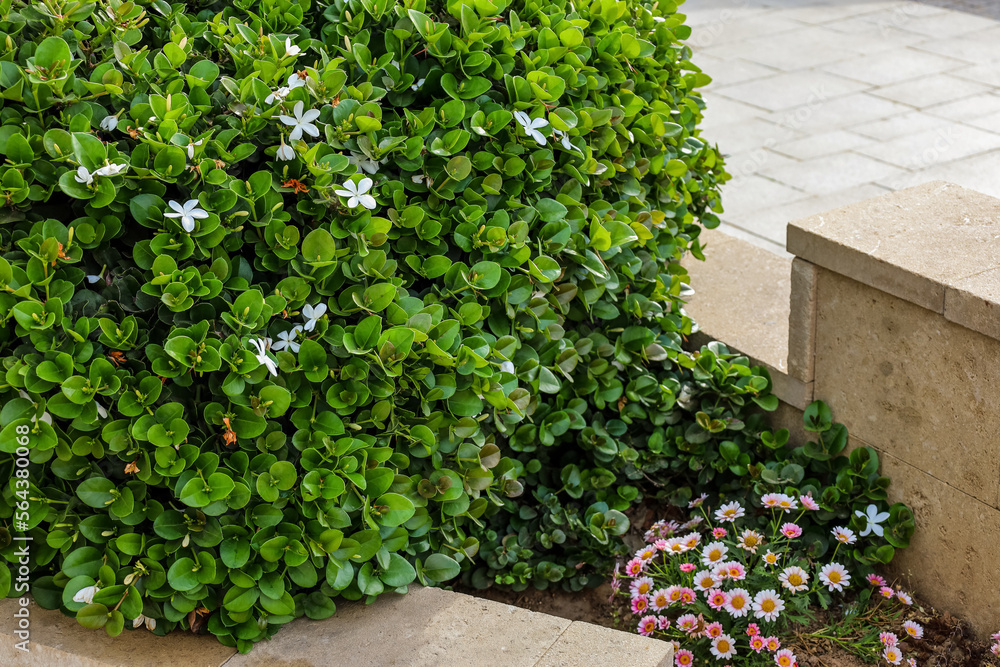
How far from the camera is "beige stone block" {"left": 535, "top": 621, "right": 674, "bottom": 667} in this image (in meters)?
1.71

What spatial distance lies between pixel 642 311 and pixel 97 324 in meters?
1.33

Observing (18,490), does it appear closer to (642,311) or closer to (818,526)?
(642,311)

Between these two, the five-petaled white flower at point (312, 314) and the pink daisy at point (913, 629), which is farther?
the pink daisy at point (913, 629)

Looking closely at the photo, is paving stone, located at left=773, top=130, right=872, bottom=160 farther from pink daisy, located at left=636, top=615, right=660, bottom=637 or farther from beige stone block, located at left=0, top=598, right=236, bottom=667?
beige stone block, located at left=0, top=598, right=236, bottom=667

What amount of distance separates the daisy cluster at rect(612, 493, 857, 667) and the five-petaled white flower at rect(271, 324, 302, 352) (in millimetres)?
1016

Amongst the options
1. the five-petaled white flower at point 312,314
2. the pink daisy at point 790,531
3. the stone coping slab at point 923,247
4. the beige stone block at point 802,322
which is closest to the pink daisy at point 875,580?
the pink daisy at point 790,531

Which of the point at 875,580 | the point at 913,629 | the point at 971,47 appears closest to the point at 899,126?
the point at 971,47

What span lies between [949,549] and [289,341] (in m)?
1.58

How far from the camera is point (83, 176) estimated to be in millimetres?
1628

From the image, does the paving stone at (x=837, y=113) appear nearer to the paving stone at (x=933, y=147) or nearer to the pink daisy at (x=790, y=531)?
the paving stone at (x=933, y=147)

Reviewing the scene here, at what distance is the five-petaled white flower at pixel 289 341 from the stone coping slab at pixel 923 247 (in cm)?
125

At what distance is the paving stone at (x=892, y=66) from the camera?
19.6ft

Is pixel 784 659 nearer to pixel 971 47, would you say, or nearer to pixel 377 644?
pixel 377 644

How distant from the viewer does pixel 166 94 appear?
1805 mm
